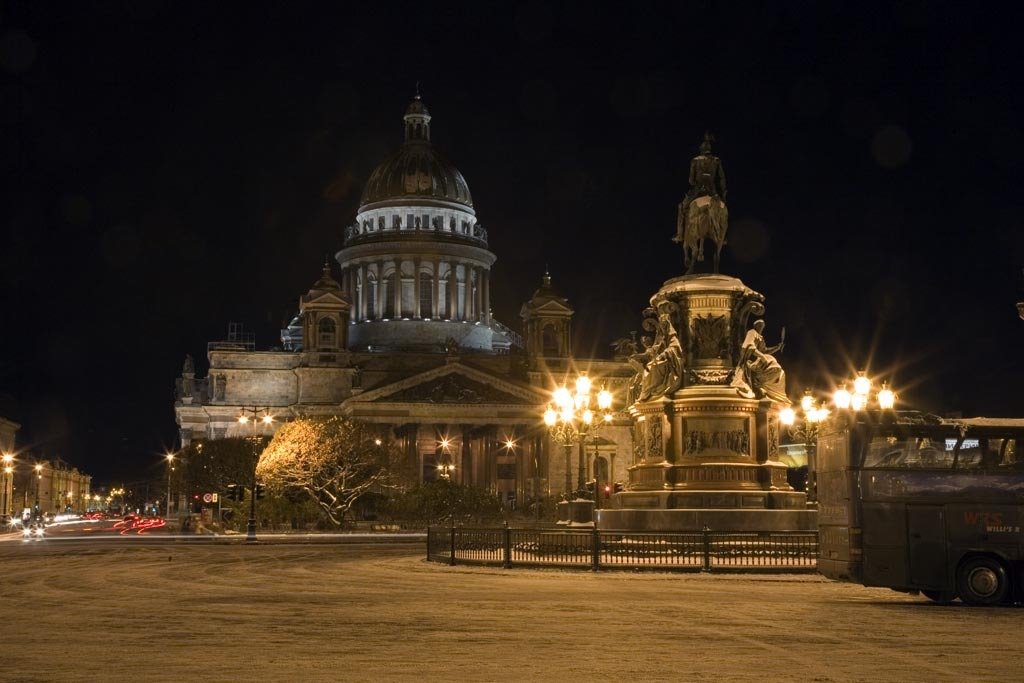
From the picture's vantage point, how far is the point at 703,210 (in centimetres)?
3634

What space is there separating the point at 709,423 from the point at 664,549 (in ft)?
14.0

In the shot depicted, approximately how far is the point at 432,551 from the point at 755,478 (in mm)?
9850

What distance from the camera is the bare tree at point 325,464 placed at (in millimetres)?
80000

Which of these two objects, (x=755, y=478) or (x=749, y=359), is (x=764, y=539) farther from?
(x=749, y=359)

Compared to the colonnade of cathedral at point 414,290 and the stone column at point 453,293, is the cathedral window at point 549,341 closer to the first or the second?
the stone column at point 453,293

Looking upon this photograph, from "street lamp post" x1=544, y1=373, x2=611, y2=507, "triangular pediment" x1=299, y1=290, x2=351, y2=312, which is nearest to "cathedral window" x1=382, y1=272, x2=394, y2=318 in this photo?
"triangular pediment" x1=299, y1=290, x2=351, y2=312

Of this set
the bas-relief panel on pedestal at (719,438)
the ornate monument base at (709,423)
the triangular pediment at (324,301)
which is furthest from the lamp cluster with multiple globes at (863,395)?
the triangular pediment at (324,301)

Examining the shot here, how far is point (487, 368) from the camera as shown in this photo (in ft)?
405

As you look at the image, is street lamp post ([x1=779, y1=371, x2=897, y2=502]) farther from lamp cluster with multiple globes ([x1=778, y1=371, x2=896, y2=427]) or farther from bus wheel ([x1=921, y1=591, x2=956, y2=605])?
bus wheel ([x1=921, y1=591, x2=956, y2=605])

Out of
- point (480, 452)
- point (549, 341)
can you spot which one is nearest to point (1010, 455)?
point (480, 452)

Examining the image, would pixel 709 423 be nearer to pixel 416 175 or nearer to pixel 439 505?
pixel 439 505

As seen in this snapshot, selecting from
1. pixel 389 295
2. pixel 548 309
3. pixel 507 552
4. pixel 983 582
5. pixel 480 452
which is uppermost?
pixel 389 295

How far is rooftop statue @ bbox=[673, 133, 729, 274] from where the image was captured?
3634 cm

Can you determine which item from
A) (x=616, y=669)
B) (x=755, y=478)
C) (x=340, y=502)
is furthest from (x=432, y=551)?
(x=340, y=502)
